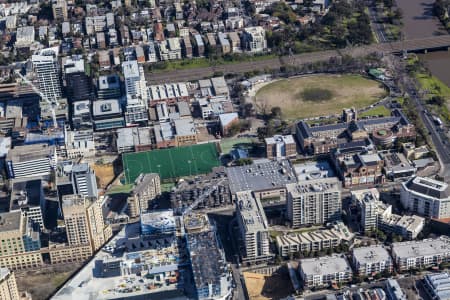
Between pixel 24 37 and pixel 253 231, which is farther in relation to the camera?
pixel 24 37

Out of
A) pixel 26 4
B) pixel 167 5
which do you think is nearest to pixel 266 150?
pixel 167 5

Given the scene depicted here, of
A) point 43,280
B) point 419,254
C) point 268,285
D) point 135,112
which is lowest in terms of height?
point 268,285

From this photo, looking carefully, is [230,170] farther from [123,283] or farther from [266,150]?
[123,283]

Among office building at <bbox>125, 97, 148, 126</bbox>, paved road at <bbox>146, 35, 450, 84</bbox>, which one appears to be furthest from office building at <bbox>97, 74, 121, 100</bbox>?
paved road at <bbox>146, 35, 450, 84</bbox>

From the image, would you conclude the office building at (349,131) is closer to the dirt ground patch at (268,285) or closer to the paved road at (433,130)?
the paved road at (433,130)

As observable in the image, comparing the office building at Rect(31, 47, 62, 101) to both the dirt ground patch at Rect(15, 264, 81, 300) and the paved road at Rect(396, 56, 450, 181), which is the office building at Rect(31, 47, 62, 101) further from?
the paved road at Rect(396, 56, 450, 181)

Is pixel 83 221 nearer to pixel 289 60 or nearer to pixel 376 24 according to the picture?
pixel 289 60

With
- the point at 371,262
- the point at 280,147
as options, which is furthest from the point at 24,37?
the point at 371,262
